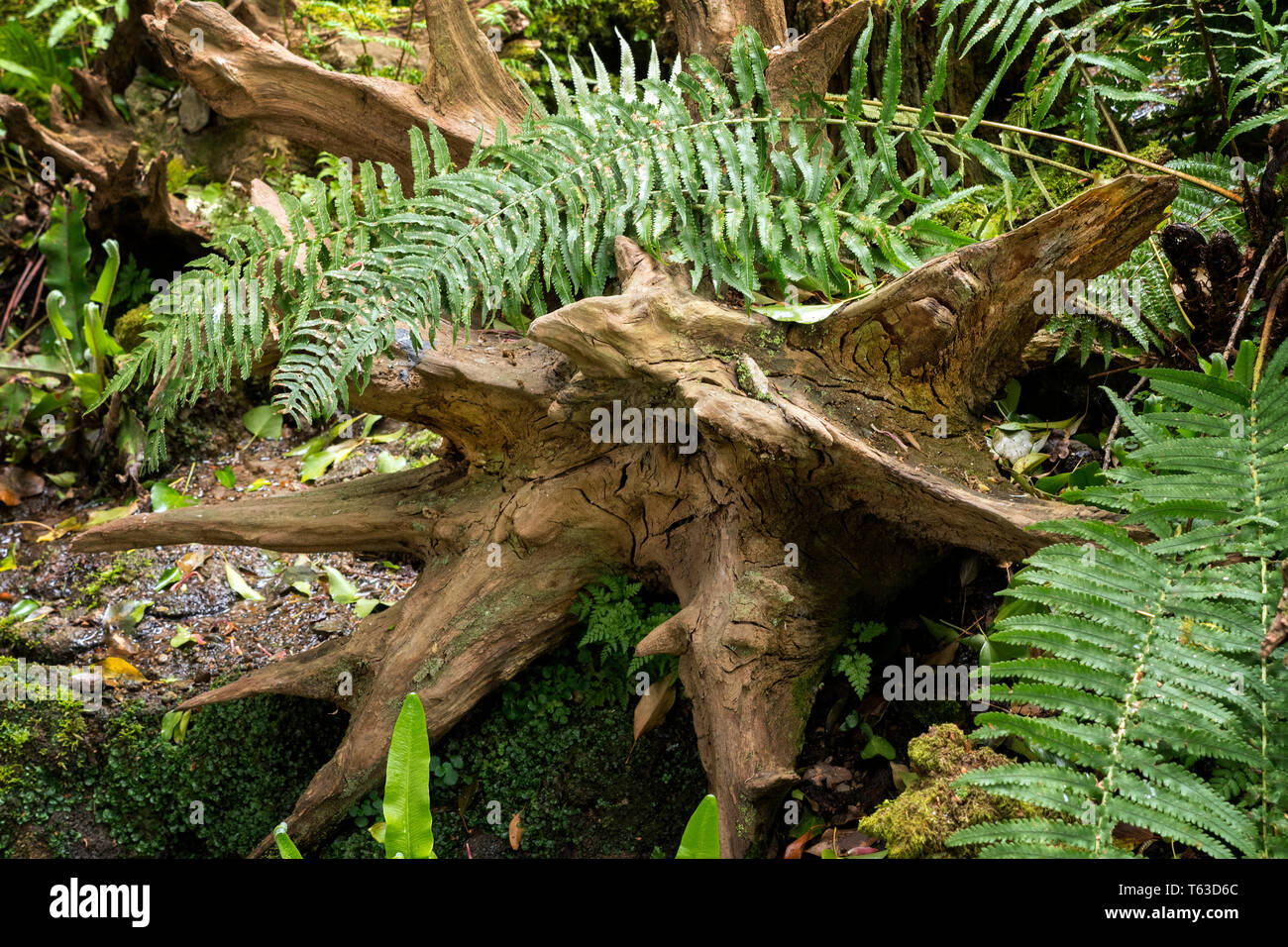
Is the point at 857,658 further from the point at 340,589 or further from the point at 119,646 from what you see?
the point at 119,646

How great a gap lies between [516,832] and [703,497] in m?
1.45

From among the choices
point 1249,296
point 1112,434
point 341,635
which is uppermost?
point 1249,296

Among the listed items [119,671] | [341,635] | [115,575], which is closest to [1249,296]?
[341,635]

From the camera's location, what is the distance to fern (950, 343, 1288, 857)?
1.71 m

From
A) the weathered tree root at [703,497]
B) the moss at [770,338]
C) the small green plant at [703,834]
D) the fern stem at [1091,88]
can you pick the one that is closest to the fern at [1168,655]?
the weathered tree root at [703,497]

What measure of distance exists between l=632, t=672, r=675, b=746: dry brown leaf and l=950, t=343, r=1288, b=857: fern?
1.54 m

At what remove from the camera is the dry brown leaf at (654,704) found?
3.32 meters

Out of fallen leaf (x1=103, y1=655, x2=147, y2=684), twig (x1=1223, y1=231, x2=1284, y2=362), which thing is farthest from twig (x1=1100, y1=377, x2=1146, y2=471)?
fallen leaf (x1=103, y1=655, x2=147, y2=684)

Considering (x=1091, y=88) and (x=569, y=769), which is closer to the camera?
(x=1091, y=88)

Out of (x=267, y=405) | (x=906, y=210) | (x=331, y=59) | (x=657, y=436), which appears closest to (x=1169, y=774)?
(x=657, y=436)

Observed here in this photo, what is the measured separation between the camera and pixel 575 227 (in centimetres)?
294

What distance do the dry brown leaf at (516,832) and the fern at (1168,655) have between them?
2070 millimetres

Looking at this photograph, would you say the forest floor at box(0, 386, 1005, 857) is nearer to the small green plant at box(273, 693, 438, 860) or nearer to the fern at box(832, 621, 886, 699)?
the fern at box(832, 621, 886, 699)

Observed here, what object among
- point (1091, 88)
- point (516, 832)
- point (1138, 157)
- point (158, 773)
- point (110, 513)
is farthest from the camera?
point (110, 513)
